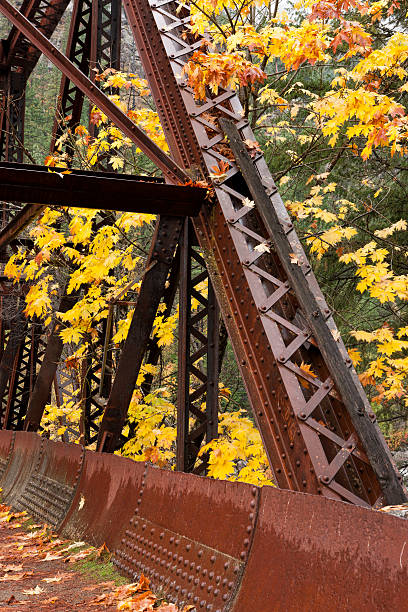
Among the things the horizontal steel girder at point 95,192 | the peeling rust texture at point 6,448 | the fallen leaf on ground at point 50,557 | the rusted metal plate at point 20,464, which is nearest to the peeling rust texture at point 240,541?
the fallen leaf on ground at point 50,557

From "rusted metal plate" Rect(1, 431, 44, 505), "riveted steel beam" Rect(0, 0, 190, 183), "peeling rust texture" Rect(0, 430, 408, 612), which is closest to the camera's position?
"peeling rust texture" Rect(0, 430, 408, 612)

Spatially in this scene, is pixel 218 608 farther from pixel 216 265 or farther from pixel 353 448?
pixel 216 265

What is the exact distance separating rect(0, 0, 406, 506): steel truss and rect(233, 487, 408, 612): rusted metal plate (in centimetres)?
73

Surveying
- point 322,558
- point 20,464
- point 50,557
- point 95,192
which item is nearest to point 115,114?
point 95,192

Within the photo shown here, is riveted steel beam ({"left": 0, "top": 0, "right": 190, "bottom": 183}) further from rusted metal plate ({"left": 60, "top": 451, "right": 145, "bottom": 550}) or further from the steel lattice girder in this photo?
rusted metal plate ({"left": 60, "top": 451, "right": 145, "bottom": 550})

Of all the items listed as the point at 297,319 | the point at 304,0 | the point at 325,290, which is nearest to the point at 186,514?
the point at 297,319

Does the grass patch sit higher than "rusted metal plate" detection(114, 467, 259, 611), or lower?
lower

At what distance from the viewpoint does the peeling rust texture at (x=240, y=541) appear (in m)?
2.61

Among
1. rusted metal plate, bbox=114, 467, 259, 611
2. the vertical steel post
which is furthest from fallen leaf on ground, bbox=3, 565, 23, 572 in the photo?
the vertical steel post

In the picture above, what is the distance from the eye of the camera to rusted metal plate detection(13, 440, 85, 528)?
259 inches

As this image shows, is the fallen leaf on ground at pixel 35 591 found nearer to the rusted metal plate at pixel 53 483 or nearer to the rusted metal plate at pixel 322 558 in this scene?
the rusted metal plate at pixel 322 558

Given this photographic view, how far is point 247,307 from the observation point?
472 centimetres

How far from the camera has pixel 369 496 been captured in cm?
405

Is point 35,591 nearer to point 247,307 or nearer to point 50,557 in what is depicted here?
point 50,557
